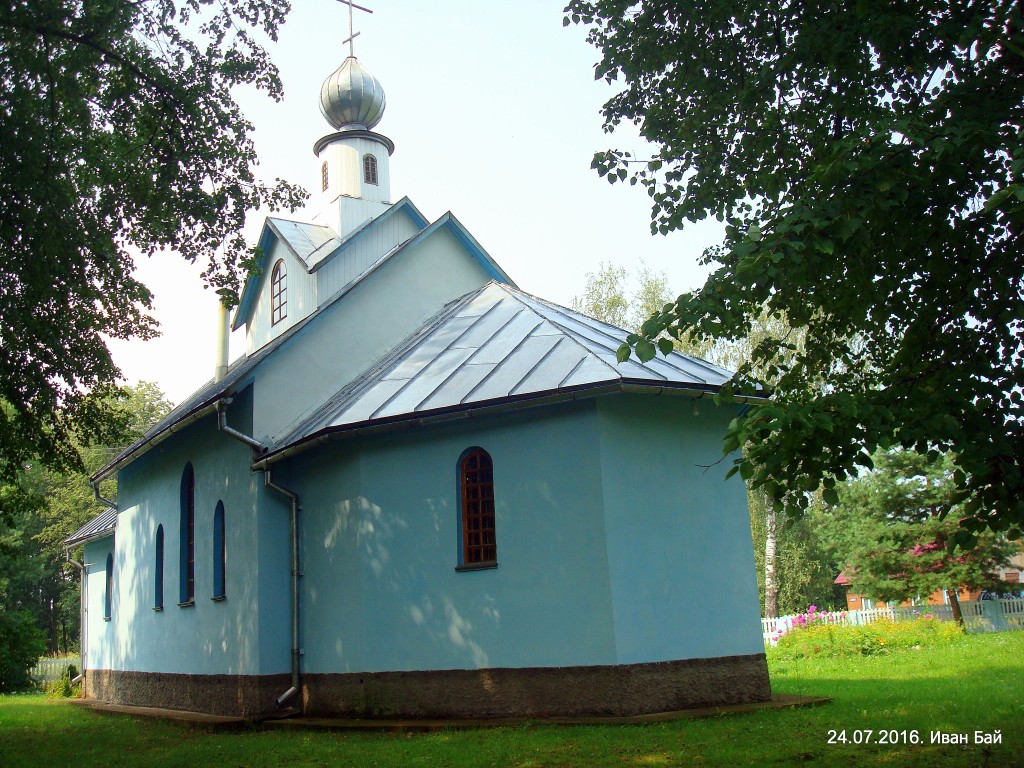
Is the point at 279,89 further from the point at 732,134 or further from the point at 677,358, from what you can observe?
the point at 677,358

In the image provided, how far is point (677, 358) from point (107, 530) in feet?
51.6

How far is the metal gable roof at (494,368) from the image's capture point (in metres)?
11.6

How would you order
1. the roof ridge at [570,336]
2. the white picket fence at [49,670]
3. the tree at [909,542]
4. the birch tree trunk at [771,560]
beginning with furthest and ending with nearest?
1. the birch tree trunk at [771,560]
2. the white picket fence at [49,670]
3. the tree at [909,542]
4. the roof ridge at [570,336]

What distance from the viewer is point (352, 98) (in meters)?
19.8

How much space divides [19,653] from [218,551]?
15.2 meters

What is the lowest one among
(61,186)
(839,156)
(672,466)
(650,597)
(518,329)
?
(650,597)

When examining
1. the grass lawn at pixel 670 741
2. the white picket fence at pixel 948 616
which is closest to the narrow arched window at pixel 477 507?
the grass lawn at pixel 670 741

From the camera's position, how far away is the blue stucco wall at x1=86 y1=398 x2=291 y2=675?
13.7 metres

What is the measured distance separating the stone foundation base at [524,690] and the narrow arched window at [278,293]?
749cm

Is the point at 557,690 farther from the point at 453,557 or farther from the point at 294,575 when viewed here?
the point at 294,575

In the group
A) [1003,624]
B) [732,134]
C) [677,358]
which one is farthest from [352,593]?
[1003,624]

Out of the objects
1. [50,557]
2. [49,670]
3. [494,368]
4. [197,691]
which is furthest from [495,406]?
[50,557]

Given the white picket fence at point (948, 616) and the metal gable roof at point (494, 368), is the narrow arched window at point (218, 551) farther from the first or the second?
the white picket fence at point (948, 616)

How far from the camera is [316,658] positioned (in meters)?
13.2
